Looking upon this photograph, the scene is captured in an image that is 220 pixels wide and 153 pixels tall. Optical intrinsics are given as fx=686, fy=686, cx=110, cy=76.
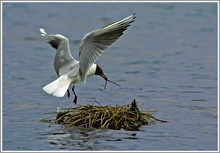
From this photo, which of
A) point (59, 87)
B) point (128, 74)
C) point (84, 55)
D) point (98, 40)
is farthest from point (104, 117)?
point (128, 74)

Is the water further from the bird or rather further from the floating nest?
the bird

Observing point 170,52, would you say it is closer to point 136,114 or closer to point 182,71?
point 182,71

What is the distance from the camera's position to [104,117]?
9.12m

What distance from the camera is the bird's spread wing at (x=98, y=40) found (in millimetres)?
8898

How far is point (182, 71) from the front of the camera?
46.0 feet

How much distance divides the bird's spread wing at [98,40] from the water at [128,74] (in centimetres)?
99

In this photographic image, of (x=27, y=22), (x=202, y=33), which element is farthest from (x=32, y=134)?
(x=27, y=22)

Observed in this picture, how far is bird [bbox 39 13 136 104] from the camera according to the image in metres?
8.91

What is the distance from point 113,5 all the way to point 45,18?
2861 mm

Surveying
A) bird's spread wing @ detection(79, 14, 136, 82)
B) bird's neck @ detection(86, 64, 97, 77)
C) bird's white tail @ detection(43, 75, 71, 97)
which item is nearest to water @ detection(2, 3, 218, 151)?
bird's white tail @ detection(43, 75, 71, 97)

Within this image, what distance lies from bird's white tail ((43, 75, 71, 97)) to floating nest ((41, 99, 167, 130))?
42 cm

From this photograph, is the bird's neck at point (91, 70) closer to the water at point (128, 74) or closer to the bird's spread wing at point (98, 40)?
the bird's spread wing at point (98, 40)

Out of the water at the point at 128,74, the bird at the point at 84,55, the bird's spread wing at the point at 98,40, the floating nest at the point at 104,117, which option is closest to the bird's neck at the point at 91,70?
the bird at the point at 84,55

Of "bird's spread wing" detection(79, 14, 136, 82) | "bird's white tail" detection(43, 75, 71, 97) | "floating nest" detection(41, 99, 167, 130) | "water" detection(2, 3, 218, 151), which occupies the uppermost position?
"bird's spread wing" detection(79, 14, 136, 82)
